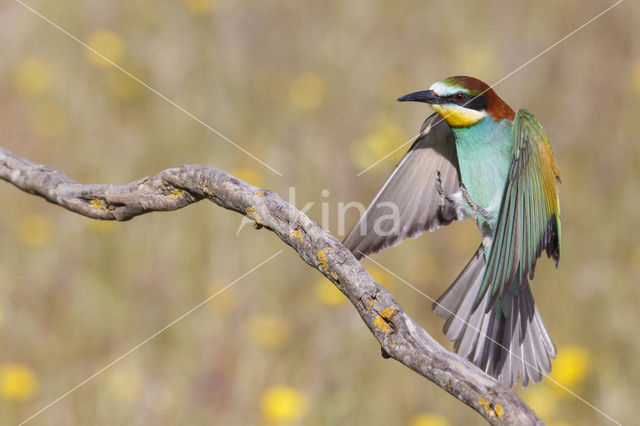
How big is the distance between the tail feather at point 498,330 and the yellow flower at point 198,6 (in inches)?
114

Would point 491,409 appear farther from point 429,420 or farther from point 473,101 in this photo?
point 429,420

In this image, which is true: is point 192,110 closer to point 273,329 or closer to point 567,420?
point 273,329

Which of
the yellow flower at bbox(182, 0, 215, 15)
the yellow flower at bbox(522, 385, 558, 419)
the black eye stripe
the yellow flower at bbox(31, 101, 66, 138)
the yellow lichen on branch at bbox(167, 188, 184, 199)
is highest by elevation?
the yellow flower at bbox(182, 0, 215, 15)

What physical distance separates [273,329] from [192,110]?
1.64 m

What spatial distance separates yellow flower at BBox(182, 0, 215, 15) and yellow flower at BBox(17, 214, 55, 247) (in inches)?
68.3

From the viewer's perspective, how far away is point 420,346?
4.29ft

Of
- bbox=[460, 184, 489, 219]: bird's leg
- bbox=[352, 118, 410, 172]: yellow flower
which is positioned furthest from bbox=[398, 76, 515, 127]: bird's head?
bbox=[352, 118, 410, 172]: yellow flower

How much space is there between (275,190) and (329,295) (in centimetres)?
81

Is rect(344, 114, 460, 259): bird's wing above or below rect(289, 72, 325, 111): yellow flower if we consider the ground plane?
below

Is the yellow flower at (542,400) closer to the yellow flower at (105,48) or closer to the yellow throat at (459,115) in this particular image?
the yellow throat at (459,115)

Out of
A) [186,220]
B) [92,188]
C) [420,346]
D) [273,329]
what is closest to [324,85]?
[186,220]

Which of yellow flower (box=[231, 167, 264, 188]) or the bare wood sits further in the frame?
yellow flower (box=[231, 167, 264, 188])

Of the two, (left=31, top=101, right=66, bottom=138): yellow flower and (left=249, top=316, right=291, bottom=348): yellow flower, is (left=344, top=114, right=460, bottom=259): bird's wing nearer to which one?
(left=249, top=316, right=291, bottom=348): yellow flower

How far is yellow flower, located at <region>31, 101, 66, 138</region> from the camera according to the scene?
13.3 feet
